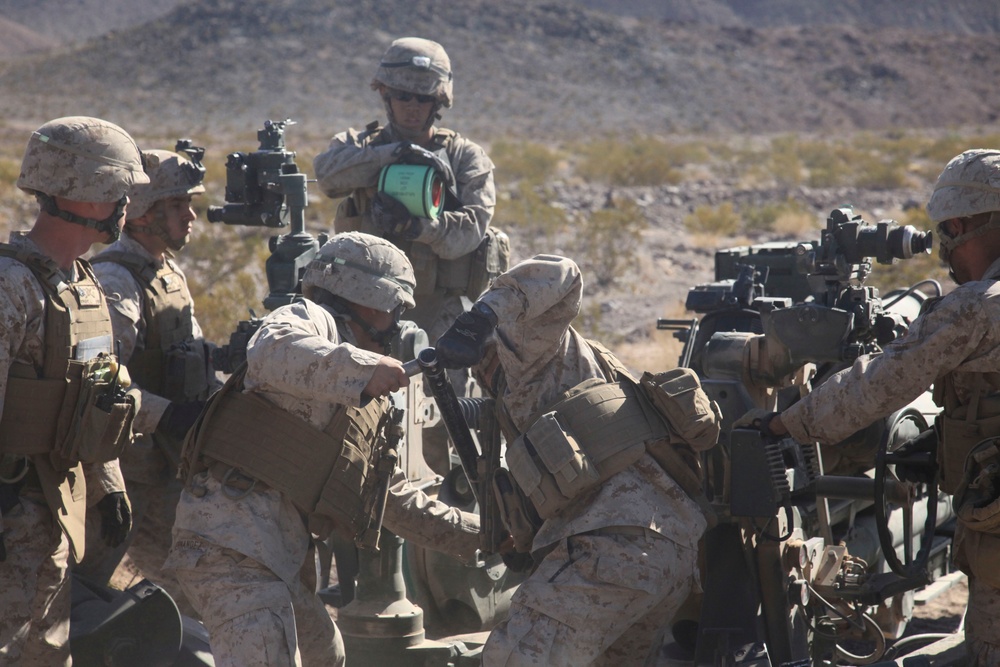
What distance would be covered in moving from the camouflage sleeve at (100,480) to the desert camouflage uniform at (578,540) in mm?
1675

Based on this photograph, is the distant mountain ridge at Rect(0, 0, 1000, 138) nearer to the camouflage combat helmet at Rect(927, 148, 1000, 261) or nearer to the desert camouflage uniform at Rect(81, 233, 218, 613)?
the desert camouflage uniform at Rect(81, 233, 218, 613)

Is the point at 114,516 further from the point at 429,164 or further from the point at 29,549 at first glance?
the point at 429,164

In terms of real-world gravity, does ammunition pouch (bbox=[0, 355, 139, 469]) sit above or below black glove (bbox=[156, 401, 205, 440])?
above

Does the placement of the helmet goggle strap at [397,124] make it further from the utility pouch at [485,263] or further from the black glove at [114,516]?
the black glove at [114,516]

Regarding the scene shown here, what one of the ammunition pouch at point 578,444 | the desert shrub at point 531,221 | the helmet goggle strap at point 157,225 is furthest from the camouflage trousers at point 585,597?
the desert shrub at point 531,221

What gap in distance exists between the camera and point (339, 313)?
4410 millimetres

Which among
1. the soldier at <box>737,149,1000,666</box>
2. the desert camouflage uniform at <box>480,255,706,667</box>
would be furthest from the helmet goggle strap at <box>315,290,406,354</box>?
the soldier at <box>737,149,1000,666</box>

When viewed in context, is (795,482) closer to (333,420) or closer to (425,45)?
(333,420)

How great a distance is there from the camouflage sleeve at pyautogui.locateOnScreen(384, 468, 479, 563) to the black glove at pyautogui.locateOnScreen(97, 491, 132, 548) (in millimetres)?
1086

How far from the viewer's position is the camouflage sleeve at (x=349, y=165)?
21.2 ft

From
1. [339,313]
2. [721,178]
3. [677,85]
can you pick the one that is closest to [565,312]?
[339,313]

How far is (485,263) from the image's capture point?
6879mm

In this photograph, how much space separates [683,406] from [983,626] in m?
1.35

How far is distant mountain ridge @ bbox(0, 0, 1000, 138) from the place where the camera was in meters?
50.4
